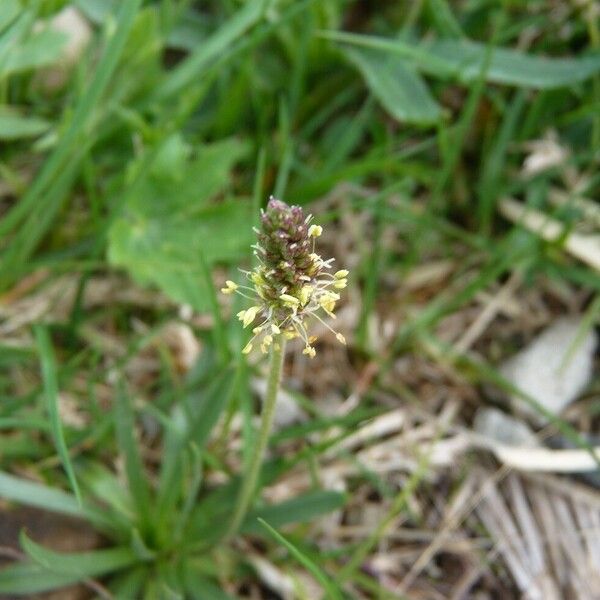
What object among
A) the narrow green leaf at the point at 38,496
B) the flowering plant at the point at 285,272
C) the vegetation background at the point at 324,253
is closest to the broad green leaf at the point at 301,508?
the vegetation background at the point at 324,253

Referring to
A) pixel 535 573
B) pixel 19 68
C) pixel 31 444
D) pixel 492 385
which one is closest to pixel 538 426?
pixel 492 385

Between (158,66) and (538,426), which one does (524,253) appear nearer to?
(538,426)

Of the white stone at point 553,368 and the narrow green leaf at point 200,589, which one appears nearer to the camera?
the narrow green leaf at point 200,589

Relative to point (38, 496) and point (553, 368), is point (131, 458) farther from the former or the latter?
point (553, 368)

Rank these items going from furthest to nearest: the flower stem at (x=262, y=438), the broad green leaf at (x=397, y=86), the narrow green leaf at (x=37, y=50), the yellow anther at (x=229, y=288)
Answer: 1. the broad green leaf at (x=397, y=86)
2. the narrow green leaf at (x=37, y=50)
3. the flower stem at (x=262, y=438)
4. the yellow anther at (x=229, y=288)

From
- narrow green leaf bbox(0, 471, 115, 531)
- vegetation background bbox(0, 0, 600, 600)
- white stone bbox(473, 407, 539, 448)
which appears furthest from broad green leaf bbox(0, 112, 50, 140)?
white stone bbox(473, 407, 539, 448)

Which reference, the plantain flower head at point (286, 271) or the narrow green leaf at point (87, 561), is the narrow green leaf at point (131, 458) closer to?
the narrow green leaf at point (87, 561)
